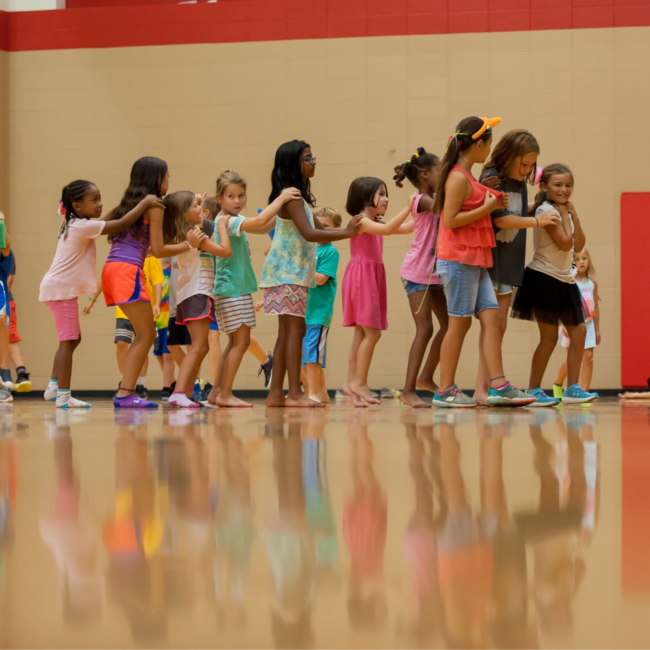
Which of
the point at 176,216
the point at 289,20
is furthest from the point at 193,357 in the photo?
the point at 289,20

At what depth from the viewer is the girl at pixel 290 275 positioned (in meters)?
4.55

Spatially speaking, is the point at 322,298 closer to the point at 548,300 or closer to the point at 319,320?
the point at 319,320

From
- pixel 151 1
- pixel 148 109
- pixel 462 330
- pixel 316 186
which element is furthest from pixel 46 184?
pixel 462 330

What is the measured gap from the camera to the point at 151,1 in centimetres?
959

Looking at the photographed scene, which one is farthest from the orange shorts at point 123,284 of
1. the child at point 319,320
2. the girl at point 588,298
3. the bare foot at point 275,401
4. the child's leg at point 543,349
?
the girl at point 588,298

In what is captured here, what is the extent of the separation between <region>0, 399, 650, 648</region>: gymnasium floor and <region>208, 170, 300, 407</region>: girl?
2579mm

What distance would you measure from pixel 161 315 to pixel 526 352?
157 inches

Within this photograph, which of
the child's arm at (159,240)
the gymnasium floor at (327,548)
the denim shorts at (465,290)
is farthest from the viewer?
the child's arm at (159,240)

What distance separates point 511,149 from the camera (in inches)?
177

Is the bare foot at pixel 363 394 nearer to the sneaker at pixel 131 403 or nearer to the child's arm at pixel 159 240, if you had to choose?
the sneaker at pixel 131 403

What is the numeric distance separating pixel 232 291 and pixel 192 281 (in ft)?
0.93

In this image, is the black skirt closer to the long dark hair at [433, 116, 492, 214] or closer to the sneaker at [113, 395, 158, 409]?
the long dark hair at [433, 116, 492, 214]

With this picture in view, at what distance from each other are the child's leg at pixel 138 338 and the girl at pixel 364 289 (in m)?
1.32

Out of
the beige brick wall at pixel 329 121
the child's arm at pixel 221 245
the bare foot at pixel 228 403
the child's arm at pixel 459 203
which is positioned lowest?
the bare foot at pixel 228 403
